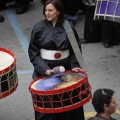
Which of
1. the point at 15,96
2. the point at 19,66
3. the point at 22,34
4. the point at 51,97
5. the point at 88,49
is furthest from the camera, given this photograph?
the point at 22,34

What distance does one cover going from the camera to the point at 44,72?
4586mm

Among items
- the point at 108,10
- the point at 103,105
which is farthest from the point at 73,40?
the point at 108,10

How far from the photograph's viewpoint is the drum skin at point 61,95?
4.07 m

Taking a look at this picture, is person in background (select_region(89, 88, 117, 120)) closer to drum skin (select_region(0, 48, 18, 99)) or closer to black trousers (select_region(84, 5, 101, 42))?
drum skin (select_region(0, 48, 18, 99))

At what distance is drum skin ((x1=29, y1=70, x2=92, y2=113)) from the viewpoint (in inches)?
160

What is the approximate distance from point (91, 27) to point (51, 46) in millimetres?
3633

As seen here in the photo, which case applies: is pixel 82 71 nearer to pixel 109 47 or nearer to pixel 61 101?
pixel 61 101

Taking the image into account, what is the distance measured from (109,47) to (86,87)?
3.95m

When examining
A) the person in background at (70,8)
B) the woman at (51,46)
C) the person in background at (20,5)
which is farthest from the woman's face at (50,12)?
the person in background at (20,5)

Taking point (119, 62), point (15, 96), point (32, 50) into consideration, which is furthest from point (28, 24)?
point (32, 50)

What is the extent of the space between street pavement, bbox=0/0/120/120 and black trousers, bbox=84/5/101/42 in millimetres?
120

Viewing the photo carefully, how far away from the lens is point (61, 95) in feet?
13.4

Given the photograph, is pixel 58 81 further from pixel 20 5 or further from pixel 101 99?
pixel 20 5

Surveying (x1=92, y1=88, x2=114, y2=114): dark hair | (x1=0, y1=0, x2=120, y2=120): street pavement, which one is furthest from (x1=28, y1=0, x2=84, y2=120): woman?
(x1=0, y1=0, x2=120, y2=120): street pavement
